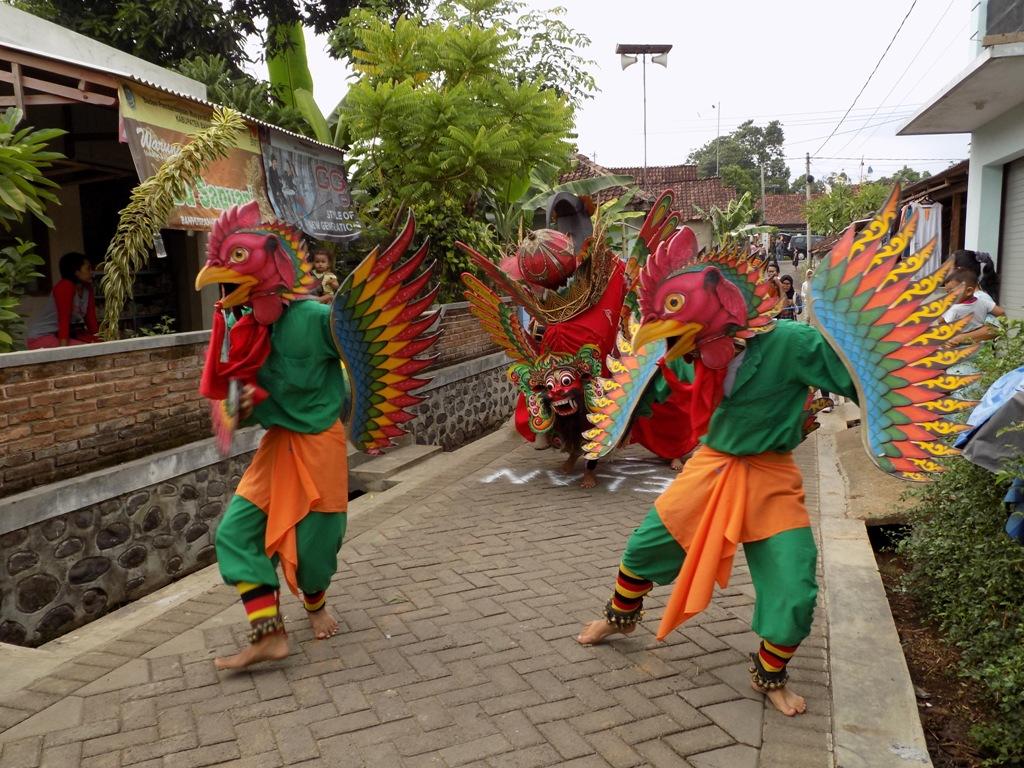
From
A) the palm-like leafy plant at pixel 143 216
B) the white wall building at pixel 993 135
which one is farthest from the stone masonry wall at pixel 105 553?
the white wall building at pixel 993 135

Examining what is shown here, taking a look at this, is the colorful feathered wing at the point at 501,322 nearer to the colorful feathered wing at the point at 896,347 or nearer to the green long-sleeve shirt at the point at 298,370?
the green long-sleeve shirt at the point at 298,370

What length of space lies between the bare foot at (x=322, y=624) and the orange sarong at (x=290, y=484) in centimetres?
24

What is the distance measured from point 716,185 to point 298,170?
27.5 meters

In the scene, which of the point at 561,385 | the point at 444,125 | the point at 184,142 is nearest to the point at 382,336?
the point at 561,385

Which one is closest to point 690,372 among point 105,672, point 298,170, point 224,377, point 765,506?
point 765,506

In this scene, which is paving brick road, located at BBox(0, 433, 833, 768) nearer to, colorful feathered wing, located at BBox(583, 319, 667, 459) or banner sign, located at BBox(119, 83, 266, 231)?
colorful feathered wing, located at BBox(583, 319, 667, 459)

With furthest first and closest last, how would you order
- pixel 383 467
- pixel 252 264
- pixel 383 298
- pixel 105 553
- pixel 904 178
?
pixel 904 178 → pixel 383 467 → pixel 105 553 → pixel 383 298 → pixel 252 264

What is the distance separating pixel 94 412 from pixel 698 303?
3.54m

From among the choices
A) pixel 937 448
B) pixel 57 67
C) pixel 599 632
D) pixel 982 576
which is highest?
pixel 57 67

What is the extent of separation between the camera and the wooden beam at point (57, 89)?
18.0 ft

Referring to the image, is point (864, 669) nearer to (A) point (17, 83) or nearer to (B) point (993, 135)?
(A) point (17, 83)

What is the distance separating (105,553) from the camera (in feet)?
14.6

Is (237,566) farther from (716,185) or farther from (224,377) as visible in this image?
(716,185)

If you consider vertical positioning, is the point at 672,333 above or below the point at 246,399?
above
